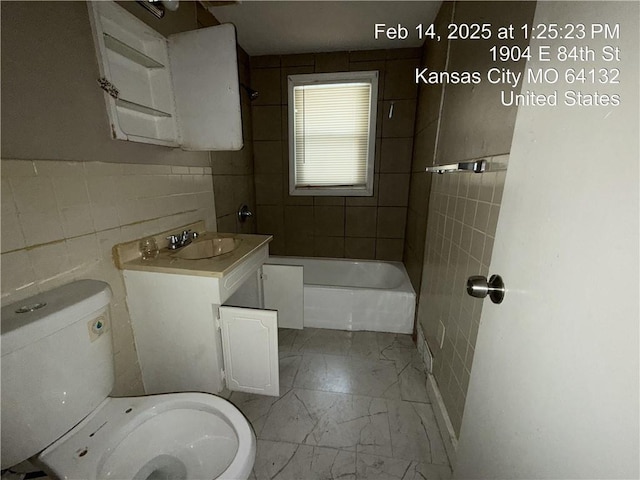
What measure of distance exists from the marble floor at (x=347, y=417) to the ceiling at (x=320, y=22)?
231 cm

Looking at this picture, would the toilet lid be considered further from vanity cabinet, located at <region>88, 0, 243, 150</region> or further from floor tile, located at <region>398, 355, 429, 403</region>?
vanity cabinet, located at <region>88, 0, 243, 150</region>

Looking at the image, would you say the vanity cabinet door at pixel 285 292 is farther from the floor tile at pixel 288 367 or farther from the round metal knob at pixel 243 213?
the round metal knob at pixel 243 213

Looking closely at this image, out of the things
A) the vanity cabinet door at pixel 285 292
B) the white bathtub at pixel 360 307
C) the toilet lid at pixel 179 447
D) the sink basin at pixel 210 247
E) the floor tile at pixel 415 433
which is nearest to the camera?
the toilet lid at pixel 179 447

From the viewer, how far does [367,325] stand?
210 centimetres

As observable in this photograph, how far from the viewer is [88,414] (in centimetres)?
87

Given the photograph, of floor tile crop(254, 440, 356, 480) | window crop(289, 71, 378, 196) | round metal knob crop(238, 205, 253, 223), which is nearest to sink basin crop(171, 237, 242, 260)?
round metal knob crop(238, 205, 253, 223)

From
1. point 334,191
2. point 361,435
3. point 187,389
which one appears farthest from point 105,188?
point 334,191

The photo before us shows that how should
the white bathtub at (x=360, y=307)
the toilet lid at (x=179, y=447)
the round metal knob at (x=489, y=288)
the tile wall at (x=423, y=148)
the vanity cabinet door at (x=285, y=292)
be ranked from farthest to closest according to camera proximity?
1. the white bathtub at (x=360, y=307)
2. the vanity cabinet door at (x=285, y=292)
3. the tile wall at (x=423, y=148)
4. the toilet lid at (x=179, y=447)
5. the round metal knob at (x=489, y=288)

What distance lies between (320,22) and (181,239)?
1.76 metres

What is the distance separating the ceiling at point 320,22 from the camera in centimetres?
163

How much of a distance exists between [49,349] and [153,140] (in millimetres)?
923

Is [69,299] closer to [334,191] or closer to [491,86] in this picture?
[491,86]

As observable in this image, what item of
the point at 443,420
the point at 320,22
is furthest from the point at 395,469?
the point at 320,22

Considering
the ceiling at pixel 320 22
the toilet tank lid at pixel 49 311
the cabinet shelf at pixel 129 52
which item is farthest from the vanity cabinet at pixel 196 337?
the ceiling at pixel 320 22
